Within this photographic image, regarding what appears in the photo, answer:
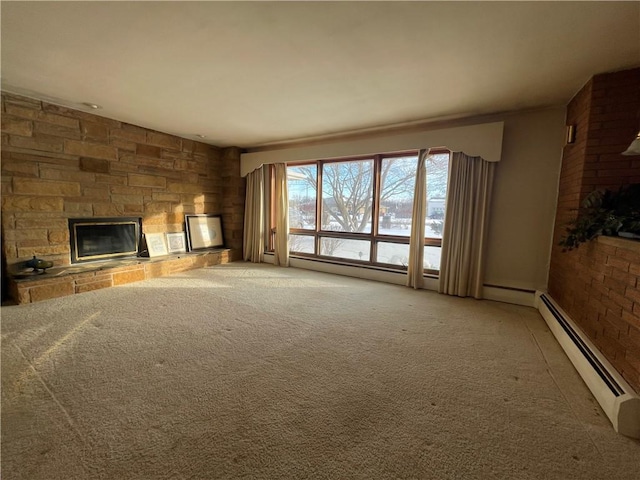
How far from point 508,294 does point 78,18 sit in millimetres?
4816

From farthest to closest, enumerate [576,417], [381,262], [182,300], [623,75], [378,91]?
[381,262] < [182,300] < [378,91] < [623,75] < [576,417]

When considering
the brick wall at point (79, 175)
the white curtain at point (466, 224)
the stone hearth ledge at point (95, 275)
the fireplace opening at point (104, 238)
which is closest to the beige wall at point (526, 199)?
the white curtain at point (466, 224)

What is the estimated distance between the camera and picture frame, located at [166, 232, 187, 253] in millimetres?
4754

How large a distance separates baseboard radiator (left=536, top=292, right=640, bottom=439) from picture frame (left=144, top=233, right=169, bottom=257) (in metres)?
5.35

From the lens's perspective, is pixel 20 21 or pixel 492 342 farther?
pixel 492 342

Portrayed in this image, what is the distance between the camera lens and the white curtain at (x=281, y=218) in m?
5.15

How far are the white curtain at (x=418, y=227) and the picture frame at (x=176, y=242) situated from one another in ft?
13.1

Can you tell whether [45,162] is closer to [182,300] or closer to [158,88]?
[158,88]

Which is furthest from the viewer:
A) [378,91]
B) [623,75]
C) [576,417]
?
[378,91]

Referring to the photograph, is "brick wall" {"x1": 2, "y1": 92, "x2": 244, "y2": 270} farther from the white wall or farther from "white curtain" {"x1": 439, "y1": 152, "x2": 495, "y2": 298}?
"white curtain" {"x1": 439, "y1": 152, "x2": 495, "y2": 298}

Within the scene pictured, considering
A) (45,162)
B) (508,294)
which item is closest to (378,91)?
(508,294)

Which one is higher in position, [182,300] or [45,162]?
[45,162]

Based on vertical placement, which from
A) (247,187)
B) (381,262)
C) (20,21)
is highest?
(20,21)

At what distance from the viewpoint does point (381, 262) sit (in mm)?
4438
